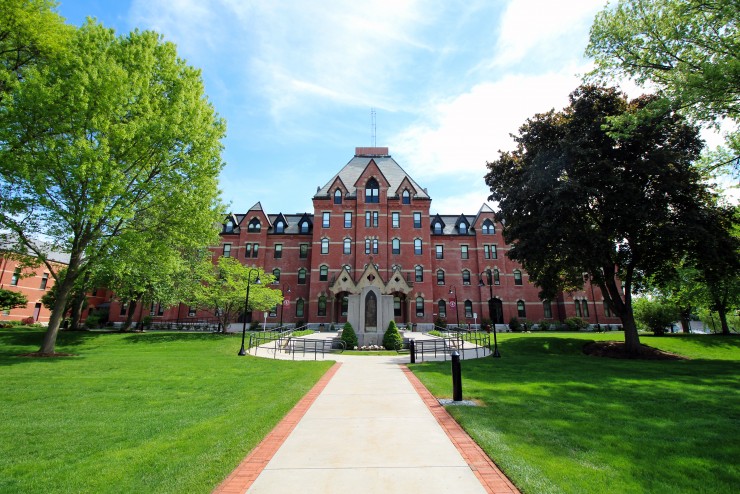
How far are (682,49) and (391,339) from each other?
20.2 m

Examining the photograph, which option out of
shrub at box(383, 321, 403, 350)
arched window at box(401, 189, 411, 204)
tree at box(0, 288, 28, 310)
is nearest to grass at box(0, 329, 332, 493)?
shrub at box(383, 321, 403, 350)

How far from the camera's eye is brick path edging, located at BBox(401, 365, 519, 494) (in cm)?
421

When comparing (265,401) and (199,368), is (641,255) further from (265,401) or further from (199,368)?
(199,368)

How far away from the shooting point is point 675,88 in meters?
12.9

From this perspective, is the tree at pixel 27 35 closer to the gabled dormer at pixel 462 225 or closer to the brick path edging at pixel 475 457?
the brick path edging at pixel 475 457

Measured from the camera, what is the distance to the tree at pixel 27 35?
13.5 m

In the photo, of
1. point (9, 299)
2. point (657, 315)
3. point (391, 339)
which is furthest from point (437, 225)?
point (9, 299)

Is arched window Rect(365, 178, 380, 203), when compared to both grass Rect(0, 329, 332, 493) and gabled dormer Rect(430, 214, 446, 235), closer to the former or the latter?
gabled dormer Rect(430, 214, 446, 235)

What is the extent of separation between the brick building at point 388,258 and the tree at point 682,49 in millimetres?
27510

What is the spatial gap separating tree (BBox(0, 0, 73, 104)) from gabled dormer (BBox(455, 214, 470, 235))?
129ft

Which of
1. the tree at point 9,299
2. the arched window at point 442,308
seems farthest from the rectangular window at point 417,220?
the tree at point 9,299

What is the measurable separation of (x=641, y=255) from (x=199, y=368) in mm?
24087

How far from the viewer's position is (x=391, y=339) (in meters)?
23.5

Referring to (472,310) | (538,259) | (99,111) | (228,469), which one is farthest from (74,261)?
(472,310)
